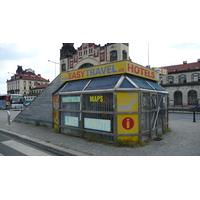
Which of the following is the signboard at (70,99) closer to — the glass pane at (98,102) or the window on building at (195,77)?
the glass pane at (98,102)

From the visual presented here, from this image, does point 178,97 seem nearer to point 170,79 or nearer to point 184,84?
point 184,84

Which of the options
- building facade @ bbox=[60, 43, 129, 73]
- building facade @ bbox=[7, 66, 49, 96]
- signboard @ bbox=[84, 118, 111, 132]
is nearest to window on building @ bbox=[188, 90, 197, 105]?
building facade @ bbox=[60, 43, 129, 73]

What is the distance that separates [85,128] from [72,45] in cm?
5167

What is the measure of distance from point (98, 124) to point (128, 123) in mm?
1258

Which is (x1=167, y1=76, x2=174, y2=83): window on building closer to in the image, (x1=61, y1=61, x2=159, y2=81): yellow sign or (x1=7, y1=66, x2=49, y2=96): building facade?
Result: (x1=61, y1=61, x2=159, y2=81): yellow sign

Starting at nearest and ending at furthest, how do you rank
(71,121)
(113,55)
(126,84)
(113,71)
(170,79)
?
(126,84) < (113,71) < (71,121) < (113,55) < (170,79)

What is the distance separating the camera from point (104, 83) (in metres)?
6.38

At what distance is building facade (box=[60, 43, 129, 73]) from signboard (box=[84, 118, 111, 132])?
30141mm

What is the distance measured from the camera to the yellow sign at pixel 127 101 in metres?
5.61

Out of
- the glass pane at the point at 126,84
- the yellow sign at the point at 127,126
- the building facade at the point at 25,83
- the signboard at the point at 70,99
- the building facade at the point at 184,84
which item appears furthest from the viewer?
the building facade at the point at 25,83

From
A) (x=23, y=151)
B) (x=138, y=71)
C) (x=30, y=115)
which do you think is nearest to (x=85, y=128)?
(x=23, y=151)

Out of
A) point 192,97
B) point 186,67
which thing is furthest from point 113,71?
point 186,67

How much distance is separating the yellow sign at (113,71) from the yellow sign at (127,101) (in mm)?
1076

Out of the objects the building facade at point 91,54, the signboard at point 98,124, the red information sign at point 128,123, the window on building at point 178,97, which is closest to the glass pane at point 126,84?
the red information sign at point 128,123
